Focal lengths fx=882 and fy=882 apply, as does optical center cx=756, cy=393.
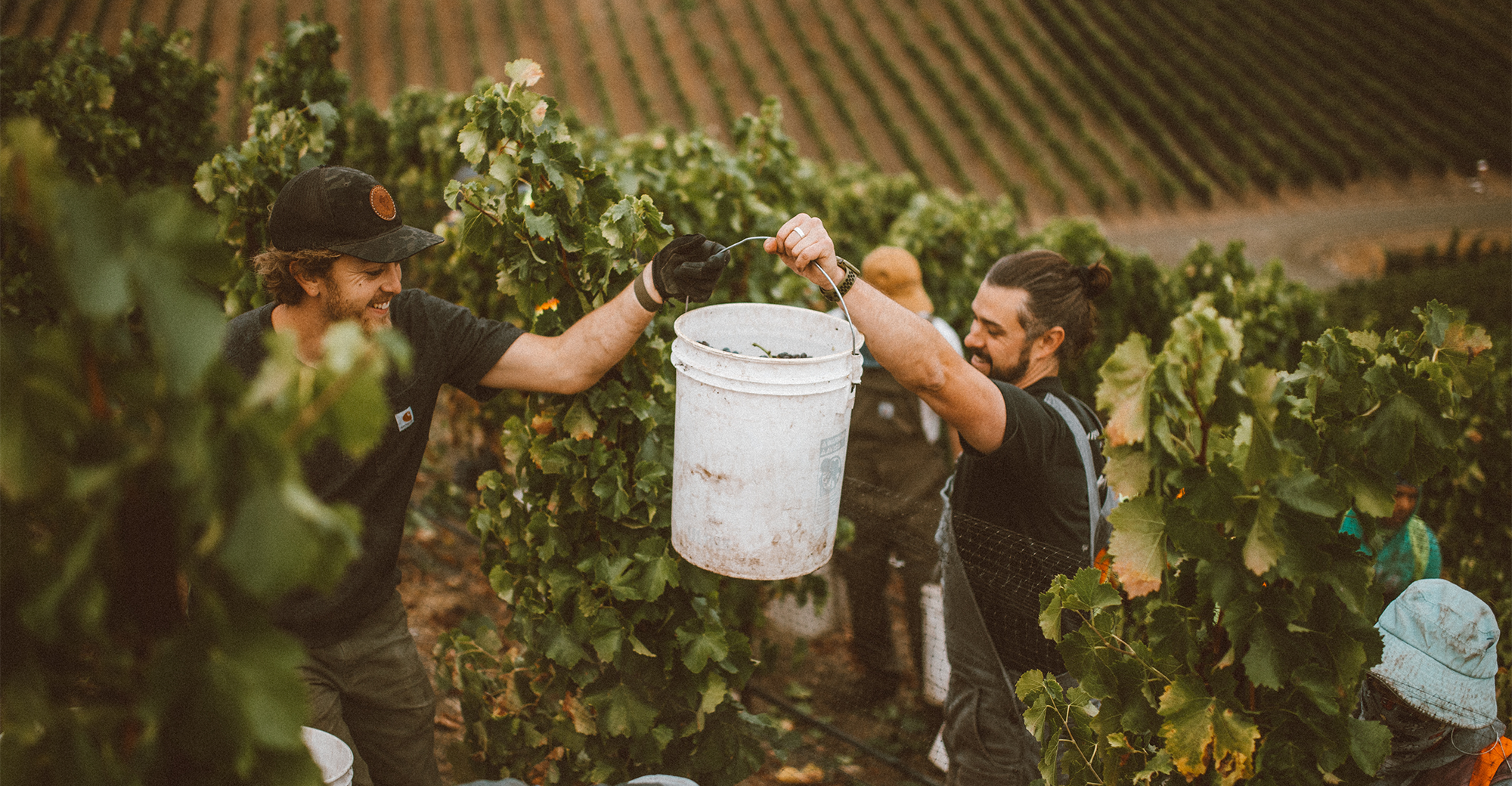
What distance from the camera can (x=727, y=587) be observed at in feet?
12.5

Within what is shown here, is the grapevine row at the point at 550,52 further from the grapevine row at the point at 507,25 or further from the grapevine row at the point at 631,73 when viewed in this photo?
the grapevine row at the point at 631,73

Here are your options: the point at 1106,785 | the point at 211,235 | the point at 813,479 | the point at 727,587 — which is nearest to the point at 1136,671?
the point at 1106,785

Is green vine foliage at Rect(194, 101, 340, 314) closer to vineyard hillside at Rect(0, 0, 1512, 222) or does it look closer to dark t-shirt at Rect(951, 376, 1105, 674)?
dark t-shirt at Rect(951, 376, 1105, 674)

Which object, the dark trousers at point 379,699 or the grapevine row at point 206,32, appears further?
the grapevine row at point 206,32

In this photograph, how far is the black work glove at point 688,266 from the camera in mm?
2309

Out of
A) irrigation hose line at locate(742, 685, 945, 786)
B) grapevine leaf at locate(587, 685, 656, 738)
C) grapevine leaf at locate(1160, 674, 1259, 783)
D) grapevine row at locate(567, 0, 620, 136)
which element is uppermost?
grapevine leaf at locate(1160, 674, 1259, 783)

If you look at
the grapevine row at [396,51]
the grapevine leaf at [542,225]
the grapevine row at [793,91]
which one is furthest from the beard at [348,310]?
the grapevine row at [396,51]

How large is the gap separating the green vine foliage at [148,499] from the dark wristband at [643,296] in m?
1.37

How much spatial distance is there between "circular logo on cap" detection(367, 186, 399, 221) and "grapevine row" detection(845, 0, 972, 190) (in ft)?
99.0

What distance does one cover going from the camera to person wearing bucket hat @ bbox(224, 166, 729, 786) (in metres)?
2.35

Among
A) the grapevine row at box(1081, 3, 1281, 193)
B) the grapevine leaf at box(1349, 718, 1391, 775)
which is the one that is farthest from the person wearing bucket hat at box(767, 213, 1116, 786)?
the grapevine row at box(1081, 3, 1281, 193)

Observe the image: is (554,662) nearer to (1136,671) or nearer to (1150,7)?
(1136,671)

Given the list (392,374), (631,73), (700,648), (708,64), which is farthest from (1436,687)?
(708,64)

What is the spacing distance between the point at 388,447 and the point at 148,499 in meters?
1.43
